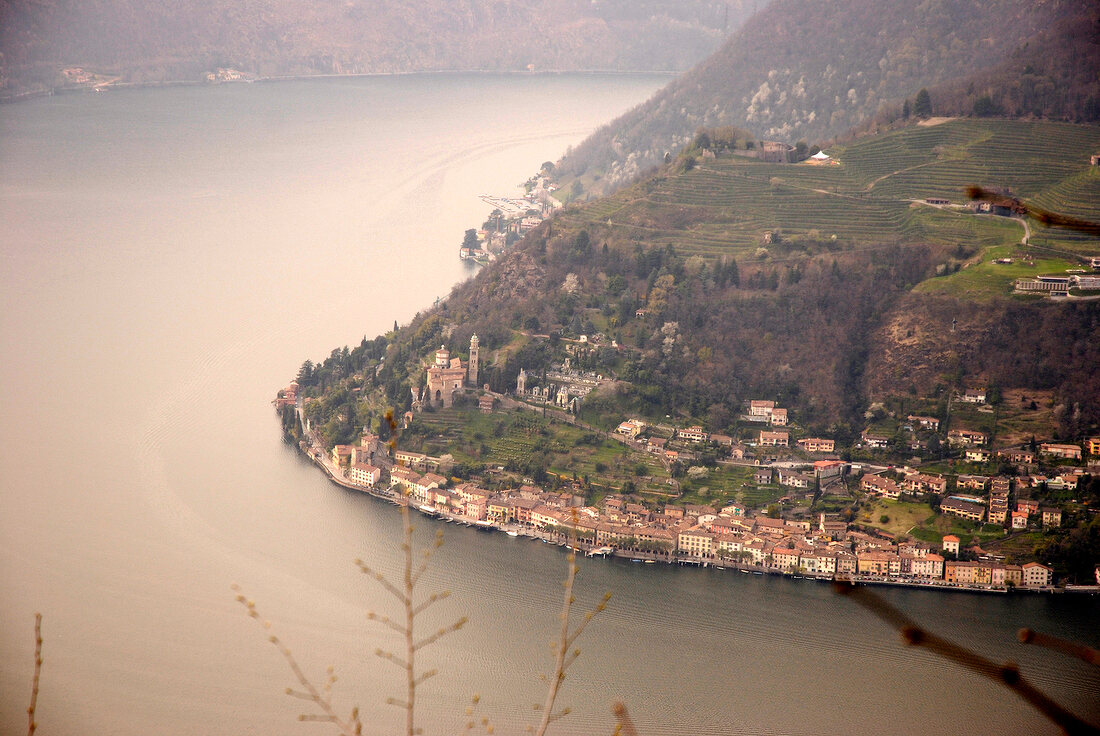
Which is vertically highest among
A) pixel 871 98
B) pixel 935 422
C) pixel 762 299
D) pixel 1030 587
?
pixel 871 98

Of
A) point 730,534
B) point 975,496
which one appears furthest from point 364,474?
point 975,496

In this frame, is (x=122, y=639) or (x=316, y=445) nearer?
(x=122, y=639)

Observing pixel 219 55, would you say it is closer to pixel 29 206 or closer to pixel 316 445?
pixel 29 206

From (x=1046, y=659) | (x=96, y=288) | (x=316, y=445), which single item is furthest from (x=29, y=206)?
(x=1046, y=659)

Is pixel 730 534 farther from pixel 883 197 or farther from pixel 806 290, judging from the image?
pixel 883 197

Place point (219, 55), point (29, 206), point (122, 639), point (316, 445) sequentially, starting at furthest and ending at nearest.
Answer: point (219, 55), point (29, 206), point (316, 445), point (122, 639)

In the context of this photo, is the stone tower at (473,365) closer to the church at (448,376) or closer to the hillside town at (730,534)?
the church at (448,376)

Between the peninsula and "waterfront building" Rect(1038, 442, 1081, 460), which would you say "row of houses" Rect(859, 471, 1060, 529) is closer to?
the peninsula
